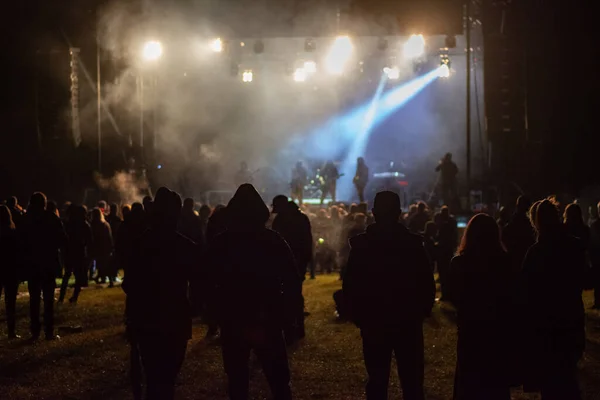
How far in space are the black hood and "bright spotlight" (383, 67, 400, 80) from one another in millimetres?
22508

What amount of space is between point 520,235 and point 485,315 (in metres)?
3.32

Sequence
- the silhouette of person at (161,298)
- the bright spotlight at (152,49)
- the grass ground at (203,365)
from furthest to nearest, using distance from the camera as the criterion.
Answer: the bright spotlight at (152,49) → the grass ground at (203,365) → the silhouette of person at (161,298)

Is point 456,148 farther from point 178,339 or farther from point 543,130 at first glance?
point 178,339

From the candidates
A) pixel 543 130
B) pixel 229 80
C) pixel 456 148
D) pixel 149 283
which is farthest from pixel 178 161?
pixel 149 283

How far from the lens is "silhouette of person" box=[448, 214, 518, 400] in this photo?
387 centimetres

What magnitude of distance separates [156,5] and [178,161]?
889 cm

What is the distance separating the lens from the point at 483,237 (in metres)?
3.93

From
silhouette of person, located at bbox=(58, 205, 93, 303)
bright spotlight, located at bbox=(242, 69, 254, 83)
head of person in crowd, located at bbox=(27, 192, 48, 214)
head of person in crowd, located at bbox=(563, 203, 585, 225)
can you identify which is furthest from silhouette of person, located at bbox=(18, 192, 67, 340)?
bright spotlight, located at bbox=(242, 69, 254, 83)

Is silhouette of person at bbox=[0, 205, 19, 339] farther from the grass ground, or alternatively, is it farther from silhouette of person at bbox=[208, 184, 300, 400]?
silhouette of person at bbox=[208, 184, 300, 400]

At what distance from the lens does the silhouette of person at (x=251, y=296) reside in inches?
157

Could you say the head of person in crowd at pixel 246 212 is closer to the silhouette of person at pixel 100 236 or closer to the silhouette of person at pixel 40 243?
the silhouette of person at pixel 40 243

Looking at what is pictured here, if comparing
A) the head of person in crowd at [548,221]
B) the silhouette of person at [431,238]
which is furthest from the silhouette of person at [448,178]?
the head of person in crowd at [548,221]

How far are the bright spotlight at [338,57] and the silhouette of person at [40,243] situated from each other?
17976 mm

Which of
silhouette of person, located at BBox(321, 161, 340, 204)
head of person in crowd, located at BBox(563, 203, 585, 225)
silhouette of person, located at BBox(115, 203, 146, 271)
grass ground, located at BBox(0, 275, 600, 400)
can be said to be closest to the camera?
grass ground, located at BBox(0, 275, 600, 400)
